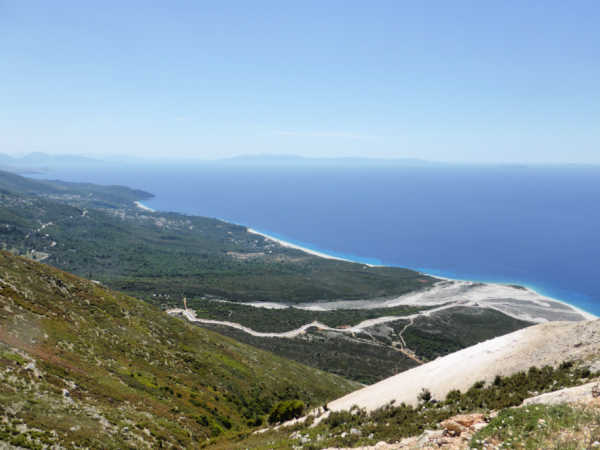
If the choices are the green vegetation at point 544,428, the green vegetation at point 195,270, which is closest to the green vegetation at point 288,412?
the green vegetation at point 544,428

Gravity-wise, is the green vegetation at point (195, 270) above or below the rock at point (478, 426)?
below

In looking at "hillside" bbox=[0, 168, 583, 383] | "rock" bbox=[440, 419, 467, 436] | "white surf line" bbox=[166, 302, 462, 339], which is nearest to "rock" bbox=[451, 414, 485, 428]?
"rock" bbox=[440, 419, 467, 436]

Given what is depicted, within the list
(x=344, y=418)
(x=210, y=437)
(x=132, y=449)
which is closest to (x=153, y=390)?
(x=210, y=437)

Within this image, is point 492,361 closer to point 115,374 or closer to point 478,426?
point 478,426

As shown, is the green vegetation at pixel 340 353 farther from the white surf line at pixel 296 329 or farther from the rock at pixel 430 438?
the rock at pixel 430 438

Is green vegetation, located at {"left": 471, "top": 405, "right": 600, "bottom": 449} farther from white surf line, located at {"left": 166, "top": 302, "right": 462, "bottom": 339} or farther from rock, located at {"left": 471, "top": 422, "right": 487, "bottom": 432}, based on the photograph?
white surf line, located at {"left": 166, "top": 302, "right": 462, "bottom": 339}

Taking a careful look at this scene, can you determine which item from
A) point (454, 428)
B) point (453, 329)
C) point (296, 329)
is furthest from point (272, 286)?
point (454, 428)
